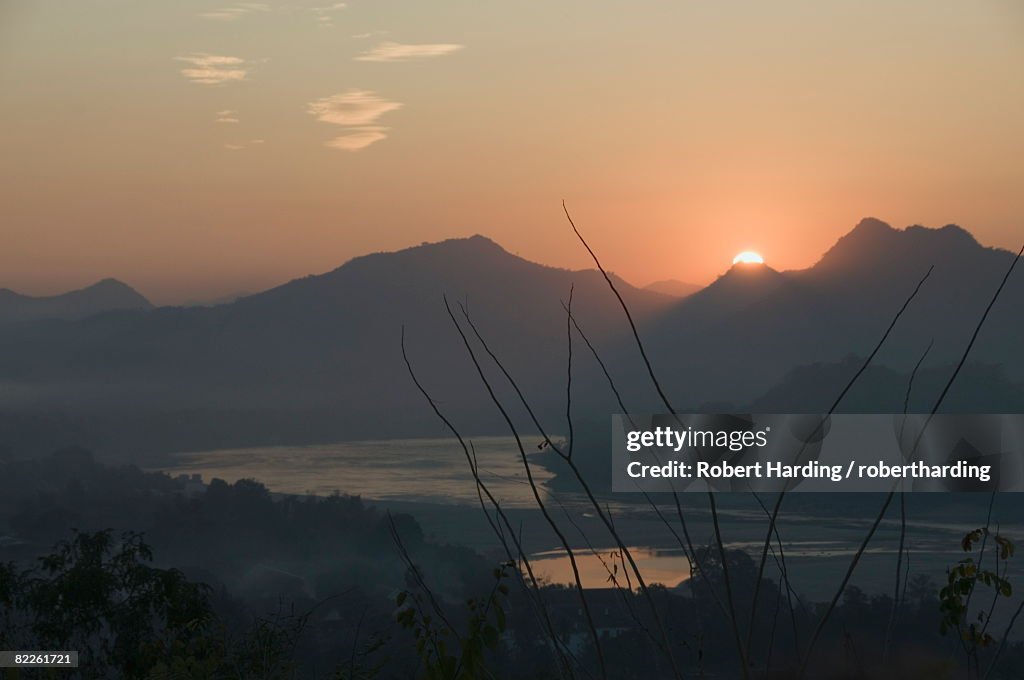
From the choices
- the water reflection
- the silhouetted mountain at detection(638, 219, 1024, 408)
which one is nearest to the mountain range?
the silhouetted mountain at detection(638, 219, 1024, 408)

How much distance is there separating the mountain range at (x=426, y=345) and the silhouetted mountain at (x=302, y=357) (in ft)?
0.58

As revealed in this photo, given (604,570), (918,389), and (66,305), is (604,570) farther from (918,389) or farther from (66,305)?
(66,305)

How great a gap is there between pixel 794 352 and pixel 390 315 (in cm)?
2292

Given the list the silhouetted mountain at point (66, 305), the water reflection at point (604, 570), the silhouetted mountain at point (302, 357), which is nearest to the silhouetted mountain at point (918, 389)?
the silhouetted mountain at point (302, 357)

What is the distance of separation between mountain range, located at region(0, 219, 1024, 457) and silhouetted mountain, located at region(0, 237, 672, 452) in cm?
18

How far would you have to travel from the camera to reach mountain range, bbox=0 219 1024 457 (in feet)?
122

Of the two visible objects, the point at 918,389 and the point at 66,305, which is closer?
the point at 918,389

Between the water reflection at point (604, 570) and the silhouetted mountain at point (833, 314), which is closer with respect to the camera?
the water reflection at point (604, 570)

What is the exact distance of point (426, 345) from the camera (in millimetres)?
41500

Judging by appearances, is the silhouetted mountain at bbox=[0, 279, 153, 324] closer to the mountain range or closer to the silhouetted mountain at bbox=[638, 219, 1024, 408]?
the mountain range

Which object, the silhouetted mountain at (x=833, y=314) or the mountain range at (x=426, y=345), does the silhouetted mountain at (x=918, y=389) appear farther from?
the silhouetted mountain at (x=833, y=314)

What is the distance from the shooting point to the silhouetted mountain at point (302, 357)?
36.6 meters

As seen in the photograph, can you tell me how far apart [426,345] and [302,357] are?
32792 millimetres

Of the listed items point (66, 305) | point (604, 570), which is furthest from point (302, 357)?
point (604, 570)
